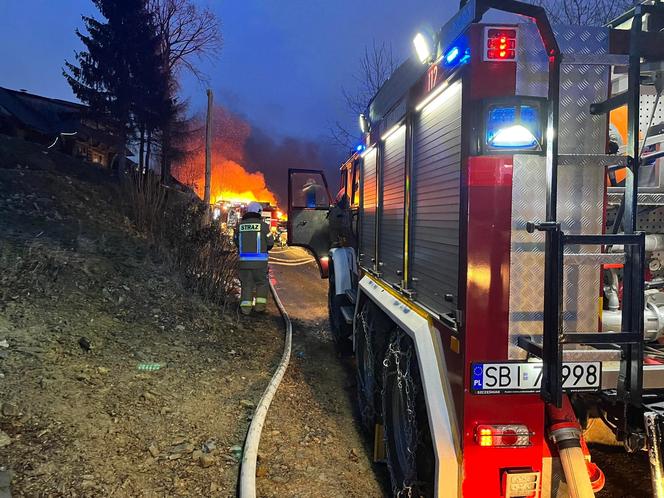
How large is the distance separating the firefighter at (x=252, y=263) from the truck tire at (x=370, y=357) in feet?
11.1

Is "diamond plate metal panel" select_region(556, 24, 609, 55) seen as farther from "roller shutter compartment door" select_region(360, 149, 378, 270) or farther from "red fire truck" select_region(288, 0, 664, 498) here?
"roller shutter compartment door" select_region(360, 149, 378, 270)

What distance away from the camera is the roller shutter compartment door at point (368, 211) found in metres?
4.57

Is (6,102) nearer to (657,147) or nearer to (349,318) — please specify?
(349,318)

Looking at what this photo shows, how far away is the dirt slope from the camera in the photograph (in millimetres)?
3082

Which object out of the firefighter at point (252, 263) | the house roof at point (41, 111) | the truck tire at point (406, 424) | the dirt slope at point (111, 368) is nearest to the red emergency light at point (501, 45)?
the truck tire at point (406, 424)

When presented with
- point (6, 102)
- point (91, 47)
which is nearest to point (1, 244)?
point (91, 47)

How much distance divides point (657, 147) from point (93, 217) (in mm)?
8803

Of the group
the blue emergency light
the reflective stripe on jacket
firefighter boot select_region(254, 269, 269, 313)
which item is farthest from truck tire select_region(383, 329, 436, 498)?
the reflective stripe on jacket

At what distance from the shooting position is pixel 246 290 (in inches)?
313

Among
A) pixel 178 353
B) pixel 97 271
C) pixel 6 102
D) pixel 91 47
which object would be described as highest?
pixel 91 47

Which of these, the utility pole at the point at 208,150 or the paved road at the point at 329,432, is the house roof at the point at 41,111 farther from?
the paved road at the point at 329,432

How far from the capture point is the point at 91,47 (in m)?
21.6

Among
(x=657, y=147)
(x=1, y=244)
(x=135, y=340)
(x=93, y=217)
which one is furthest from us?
(x=93, y=217)

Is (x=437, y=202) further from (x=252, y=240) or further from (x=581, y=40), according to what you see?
(x=252, y=240)
